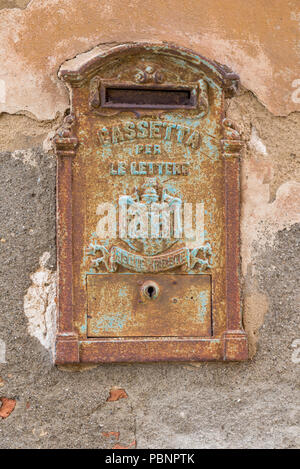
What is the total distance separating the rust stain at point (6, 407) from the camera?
6.30ft

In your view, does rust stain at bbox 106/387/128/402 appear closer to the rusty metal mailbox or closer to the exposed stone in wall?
the rusty metal mailbox

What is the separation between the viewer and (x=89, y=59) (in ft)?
6.34

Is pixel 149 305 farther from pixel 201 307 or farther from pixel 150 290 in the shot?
pixel 201 307

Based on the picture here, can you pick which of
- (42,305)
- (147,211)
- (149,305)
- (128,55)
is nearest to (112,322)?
(149,305)

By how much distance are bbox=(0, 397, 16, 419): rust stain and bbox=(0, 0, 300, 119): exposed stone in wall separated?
1072 millimetres

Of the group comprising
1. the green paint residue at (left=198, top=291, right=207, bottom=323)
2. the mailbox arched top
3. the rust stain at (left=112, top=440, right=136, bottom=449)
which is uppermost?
the mailbox arched top

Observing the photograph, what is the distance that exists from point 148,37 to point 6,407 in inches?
59.7

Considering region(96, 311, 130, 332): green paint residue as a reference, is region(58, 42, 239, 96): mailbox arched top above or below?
above

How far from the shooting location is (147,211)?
6.39 ft

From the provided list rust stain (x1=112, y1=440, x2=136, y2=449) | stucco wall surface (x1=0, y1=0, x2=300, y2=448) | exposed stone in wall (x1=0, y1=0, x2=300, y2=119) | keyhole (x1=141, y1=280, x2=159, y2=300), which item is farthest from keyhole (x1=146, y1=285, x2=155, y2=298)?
exposed stone in wall (x1=0, y1=0, x2=300, y2=119)

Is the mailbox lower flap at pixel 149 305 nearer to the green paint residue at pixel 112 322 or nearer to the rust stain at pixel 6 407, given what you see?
the green paint residue at pixel 112 322

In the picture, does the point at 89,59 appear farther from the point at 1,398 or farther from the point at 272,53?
the point at 1,398

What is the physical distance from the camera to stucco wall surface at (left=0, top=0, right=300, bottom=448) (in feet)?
6.37

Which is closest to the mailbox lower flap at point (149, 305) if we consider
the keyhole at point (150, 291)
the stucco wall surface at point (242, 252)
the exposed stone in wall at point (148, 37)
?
the keyhole at point (150, 291)
